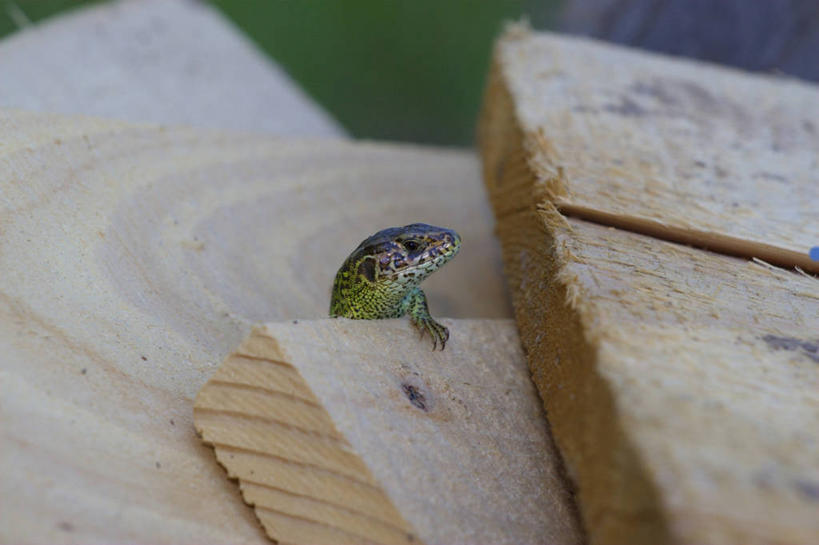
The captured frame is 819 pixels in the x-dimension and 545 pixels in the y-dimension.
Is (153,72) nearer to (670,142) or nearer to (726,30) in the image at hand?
(670,142)

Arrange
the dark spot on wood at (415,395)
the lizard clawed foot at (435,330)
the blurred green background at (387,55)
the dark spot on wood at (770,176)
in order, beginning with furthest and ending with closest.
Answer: the blurred green background at (387,55), the dark spot on wood at (770,176), the lizard clawed foot at (435,330), the dark spot on wood at (415,395)

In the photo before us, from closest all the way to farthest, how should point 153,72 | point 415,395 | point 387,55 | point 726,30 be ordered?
point 415,395, point 153,72, point 726,30, point 387,55

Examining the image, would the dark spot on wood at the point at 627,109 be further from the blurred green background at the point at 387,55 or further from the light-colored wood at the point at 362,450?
the blurred green background at the point at 387,55

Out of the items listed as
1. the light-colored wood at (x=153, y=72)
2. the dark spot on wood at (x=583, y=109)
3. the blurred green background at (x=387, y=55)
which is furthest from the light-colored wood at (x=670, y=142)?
the blurred green background at (x=387, y=55)

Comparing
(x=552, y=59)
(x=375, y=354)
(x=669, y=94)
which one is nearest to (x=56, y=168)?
(x=375, y=354)

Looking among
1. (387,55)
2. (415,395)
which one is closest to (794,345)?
(415,395)

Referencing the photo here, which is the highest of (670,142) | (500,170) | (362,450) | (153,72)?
(153,72)

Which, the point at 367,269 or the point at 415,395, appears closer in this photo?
the point at 415,395
